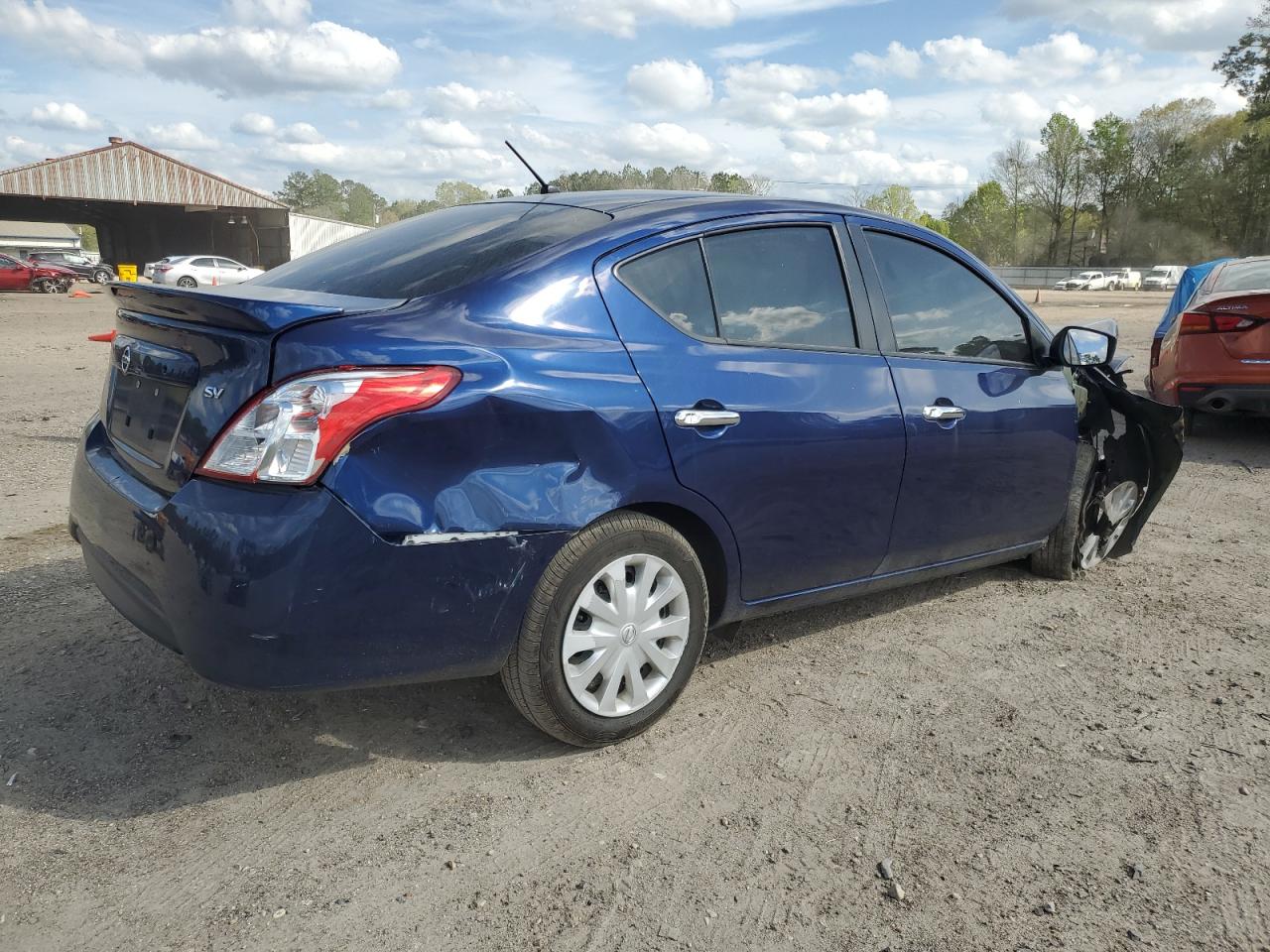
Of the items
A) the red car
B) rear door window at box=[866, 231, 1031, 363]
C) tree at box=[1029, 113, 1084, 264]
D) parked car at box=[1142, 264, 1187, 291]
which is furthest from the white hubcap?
tree at box=[1029, 113, 1084, 264]

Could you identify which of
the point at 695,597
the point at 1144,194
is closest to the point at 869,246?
the point at 695,597

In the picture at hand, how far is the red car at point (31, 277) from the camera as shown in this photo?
32031 mm

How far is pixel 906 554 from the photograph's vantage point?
3.72 metres

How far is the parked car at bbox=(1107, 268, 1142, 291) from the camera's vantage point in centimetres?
6906

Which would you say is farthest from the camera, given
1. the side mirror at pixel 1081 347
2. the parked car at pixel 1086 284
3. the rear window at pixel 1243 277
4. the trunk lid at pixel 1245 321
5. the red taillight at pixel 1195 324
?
→ the parked car at pixel 1086 284

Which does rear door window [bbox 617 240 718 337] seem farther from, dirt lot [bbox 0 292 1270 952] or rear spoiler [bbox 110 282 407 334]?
dirt lot [bbox 0 292 1270 952]

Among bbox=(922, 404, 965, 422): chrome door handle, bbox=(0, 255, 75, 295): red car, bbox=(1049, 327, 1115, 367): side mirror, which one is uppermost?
bbox=(0, 255, 75, 295): red car

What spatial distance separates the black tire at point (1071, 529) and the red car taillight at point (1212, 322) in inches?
151

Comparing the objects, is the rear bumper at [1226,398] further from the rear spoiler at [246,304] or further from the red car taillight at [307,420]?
the red car taillight at [307,420]

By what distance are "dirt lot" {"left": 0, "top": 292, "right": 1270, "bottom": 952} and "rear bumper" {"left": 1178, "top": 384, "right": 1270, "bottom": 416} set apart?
156 inches

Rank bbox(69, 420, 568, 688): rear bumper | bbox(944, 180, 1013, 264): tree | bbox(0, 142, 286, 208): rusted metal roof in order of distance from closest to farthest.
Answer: bbox(69, 420, 568, 688): rear bumper
bbox(0, 142, 286, 208): rusted metal roof
bbox(944, 180, 1013, 264): tree

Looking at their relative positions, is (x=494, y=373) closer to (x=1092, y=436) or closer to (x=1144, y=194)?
(x=1092, y=436)

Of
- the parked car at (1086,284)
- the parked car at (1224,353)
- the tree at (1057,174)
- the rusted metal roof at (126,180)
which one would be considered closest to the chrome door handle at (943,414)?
the parked car at (1224,353)

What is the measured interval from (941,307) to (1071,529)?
1.36 metres
